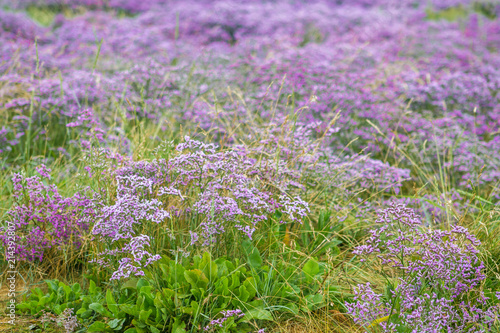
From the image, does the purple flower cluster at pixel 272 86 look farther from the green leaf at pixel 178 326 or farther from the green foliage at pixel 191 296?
the green leaf at pixel 178 326

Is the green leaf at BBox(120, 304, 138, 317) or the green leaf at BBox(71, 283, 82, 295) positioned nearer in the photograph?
the green leaf at BBox(120, 304, 138, 317)

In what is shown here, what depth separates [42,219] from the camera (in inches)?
116

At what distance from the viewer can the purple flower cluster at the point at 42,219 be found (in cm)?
Result: 286

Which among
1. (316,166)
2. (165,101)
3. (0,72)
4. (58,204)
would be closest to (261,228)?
(316,166)

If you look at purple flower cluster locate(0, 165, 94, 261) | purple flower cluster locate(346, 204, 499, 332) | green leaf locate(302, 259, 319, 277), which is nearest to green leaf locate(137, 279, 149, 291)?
purple flower cluster locate(0, 165, 94, 261)

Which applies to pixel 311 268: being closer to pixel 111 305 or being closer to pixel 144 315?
pixel 144 315

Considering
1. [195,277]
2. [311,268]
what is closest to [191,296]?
[195,277]

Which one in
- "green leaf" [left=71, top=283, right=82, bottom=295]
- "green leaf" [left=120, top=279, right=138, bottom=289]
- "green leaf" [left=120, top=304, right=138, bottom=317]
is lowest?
"green leaf" [left=71, top=283, right=82, bottom=295]

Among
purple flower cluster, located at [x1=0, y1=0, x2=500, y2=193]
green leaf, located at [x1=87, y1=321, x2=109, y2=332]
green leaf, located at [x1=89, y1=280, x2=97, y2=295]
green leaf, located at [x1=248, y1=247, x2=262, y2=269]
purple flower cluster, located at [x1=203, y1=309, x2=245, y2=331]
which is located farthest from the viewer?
purple flower cluster, located at [x1=0, y1=0, x2=500, y2=193]

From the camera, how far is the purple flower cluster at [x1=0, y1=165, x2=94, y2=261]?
2.86 metres

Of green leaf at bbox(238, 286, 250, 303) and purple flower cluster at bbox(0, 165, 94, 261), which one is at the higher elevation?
purple flower cluster at bbox(0, 165, 94, 261)

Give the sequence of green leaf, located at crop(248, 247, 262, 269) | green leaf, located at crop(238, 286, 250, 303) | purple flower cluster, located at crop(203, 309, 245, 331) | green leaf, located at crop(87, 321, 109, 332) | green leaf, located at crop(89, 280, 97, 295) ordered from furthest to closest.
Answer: green leaf, located at crop(248, 247, 262, 269), green leaf, located at crop(89, 280, 97, 295), green leaf, located at crop(238, 286, 250, 303), green leaf, located at crop(87, 321, 109, 332), purple flower cluster, located at crop(203, 309, 245, 331)

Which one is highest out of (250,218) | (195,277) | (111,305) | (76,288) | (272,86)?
(272,86)

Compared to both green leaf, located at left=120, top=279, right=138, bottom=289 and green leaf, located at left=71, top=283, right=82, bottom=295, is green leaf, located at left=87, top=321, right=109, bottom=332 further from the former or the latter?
green leaf, located at left=71, top=283, right=82, bottom=295
